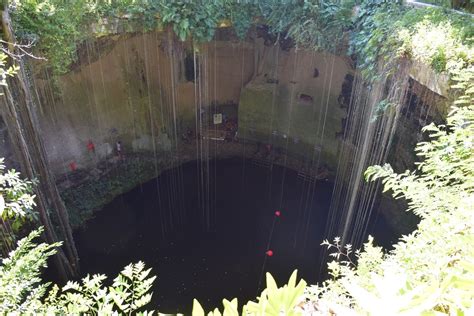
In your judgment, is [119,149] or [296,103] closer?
[119,149]

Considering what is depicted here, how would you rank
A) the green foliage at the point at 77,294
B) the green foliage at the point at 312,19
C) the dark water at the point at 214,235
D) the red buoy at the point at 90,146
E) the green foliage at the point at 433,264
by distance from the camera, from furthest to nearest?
the red buoy at the point at 90,146 < the green foliage at the point at 312,19 < the dark water at the point at 214,235 < the green foliage at the point at 77,294 < the green foliage at the point at 433,264

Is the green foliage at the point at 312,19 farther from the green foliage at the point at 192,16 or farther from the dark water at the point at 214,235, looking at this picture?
the dark water at the point at 214,235

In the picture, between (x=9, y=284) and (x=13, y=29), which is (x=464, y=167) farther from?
(x=13, y=29)

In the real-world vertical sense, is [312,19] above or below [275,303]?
above

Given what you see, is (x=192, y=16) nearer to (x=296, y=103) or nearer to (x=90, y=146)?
(x=90, y=146)

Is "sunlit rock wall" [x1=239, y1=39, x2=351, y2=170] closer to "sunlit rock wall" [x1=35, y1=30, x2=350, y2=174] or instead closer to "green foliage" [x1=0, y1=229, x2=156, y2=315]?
"sunlit rock wall" [x1=35, y1=30, x2=350, y2=174]

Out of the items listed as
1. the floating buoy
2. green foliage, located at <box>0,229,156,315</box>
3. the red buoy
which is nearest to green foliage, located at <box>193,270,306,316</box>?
green foliage, located at <box>0,229,156,315</box>

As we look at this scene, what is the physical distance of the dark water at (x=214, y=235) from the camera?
235 inches

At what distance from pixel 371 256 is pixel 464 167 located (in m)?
0.85

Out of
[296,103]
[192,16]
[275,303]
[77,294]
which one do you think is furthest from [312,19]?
[275,303]

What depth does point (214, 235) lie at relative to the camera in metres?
6.91

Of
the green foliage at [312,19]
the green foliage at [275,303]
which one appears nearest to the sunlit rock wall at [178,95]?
the green foliage at [312,19]

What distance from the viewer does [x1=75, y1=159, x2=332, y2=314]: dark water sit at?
597 centimetres

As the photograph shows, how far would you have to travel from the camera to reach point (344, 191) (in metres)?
7.66
